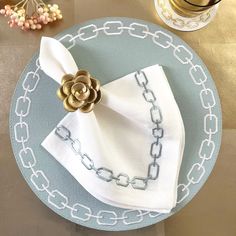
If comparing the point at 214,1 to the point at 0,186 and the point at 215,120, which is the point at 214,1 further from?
the point at 0,186

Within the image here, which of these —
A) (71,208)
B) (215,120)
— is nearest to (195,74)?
(215,120)

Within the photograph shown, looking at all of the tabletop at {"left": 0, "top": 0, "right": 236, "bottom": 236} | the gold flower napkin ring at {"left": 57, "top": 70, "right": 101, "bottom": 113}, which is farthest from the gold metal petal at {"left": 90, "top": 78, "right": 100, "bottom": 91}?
the tabletop at {"left": 0, "top": 0, "right": 236, "bottom": 236}

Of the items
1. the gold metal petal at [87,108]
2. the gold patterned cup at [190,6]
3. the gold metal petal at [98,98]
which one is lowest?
the gold metal petal at [87,108]

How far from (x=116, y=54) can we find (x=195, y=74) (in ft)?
0.33

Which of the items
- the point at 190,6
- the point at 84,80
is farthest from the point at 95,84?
the point at 190,6

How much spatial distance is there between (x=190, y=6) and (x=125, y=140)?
0.20m

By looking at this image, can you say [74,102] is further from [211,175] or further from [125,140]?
[211,175]

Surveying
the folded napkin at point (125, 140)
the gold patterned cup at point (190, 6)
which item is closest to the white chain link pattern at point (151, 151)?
the folded napkin at point (125, 140)

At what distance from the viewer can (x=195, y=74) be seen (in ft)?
1.68

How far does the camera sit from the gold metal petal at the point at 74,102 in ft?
1.52

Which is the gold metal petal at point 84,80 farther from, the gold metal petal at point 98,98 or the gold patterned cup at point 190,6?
the gold patterned cup at point 190,6

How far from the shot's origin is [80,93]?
47cm

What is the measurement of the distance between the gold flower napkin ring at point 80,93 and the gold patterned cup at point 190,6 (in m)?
0.16

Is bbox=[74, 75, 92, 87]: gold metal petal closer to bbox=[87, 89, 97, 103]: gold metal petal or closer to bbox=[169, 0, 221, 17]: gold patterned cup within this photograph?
bbox=[87, 89, 97, 103]: gold metal petal
